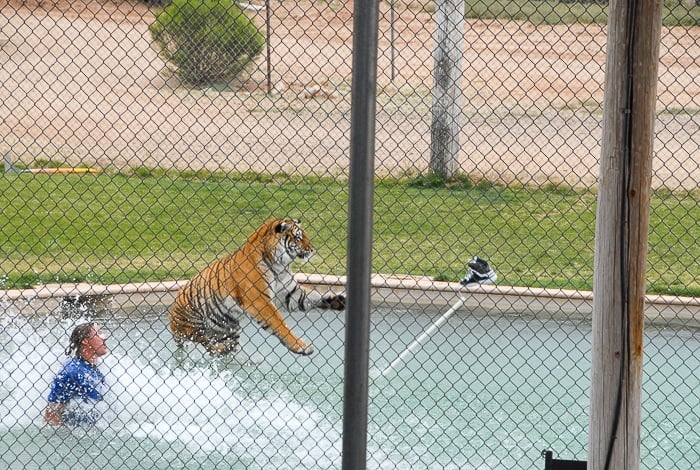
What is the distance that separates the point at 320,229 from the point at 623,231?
5.62 m

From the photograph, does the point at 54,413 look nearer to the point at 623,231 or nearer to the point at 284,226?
the point at 284,226

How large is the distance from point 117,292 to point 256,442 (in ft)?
5.93

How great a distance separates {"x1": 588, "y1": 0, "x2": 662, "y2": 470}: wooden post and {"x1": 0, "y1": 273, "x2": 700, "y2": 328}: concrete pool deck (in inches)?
127

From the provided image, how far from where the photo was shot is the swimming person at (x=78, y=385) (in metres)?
5.75

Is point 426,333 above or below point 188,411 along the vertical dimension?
above

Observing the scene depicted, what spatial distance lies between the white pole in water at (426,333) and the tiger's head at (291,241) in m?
0.77

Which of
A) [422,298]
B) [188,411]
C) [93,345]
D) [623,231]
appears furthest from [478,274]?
[623,231]

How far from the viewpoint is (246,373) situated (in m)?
6.66

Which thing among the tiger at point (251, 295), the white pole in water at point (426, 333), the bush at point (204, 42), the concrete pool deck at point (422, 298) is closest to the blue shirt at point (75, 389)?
the tiger at point (251, 295)

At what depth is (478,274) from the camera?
7180 millimetres

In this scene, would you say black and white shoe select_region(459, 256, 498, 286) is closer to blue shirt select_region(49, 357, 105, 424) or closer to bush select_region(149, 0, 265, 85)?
blue shirt select_region(49, 357, 105, 424)

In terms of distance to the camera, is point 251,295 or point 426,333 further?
point 426,333

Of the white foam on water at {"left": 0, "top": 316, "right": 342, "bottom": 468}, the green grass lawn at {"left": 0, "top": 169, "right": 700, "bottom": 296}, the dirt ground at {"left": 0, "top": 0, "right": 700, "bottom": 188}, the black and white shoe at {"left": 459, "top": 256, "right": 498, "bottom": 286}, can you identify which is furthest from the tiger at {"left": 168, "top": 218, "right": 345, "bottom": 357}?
the dirt ground at {"left": 0, "top": 0, "right": 700, "bottom": 188}

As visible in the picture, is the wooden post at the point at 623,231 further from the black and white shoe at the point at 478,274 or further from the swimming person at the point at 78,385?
the black and white shoe at the point at 478,274
